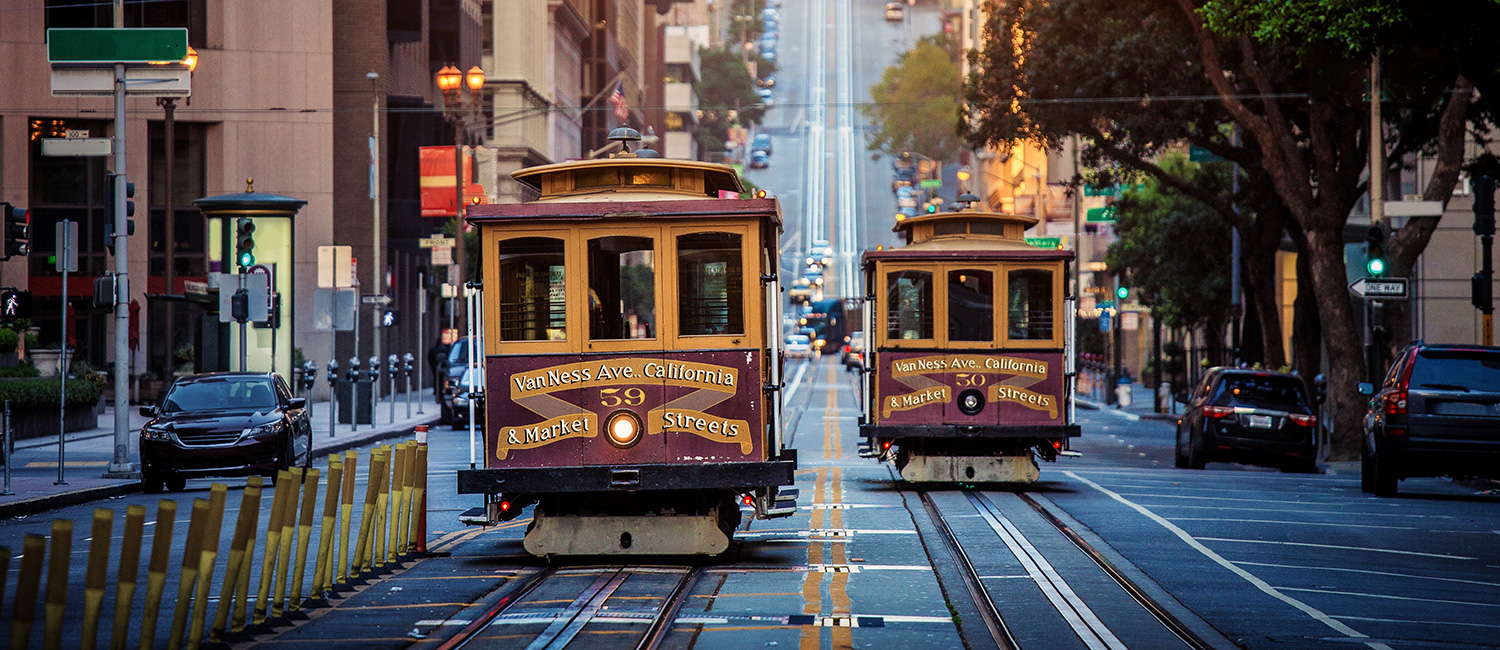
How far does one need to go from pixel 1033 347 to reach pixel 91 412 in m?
22.2

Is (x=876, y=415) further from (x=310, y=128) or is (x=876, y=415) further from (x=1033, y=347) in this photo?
(x=310, y=128)

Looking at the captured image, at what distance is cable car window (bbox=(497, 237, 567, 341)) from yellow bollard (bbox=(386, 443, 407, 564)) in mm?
1341

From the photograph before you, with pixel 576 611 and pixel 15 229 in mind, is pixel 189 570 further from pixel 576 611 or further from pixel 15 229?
pixel 15 229

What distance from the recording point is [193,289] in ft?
108

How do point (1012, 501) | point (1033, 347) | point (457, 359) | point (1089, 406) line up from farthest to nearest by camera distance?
point (1089, 406)
point (457, 359)
point (1033, 347)
point (1012, 501)

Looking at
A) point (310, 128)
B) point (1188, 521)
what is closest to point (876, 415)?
point (1188, 521)

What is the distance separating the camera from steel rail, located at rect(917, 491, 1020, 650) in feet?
33.4

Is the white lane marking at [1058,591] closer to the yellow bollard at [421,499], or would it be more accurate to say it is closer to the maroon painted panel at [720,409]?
the maroon painted panel at [720,409]

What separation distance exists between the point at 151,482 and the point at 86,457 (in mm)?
6543

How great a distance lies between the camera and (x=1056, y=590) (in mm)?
12266

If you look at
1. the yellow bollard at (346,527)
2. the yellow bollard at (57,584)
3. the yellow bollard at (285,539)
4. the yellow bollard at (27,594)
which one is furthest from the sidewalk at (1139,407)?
the yellow bollard at (27,594)

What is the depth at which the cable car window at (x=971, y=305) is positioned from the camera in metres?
21.0

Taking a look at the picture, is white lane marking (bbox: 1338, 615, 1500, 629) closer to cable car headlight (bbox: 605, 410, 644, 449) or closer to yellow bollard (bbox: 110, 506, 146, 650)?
cable car headlight (bbox: 605, 410, 644, 449)

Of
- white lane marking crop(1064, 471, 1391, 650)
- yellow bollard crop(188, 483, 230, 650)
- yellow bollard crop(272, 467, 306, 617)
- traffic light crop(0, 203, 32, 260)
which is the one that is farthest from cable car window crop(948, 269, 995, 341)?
traffic light crop(0, 203, 32, 260)
